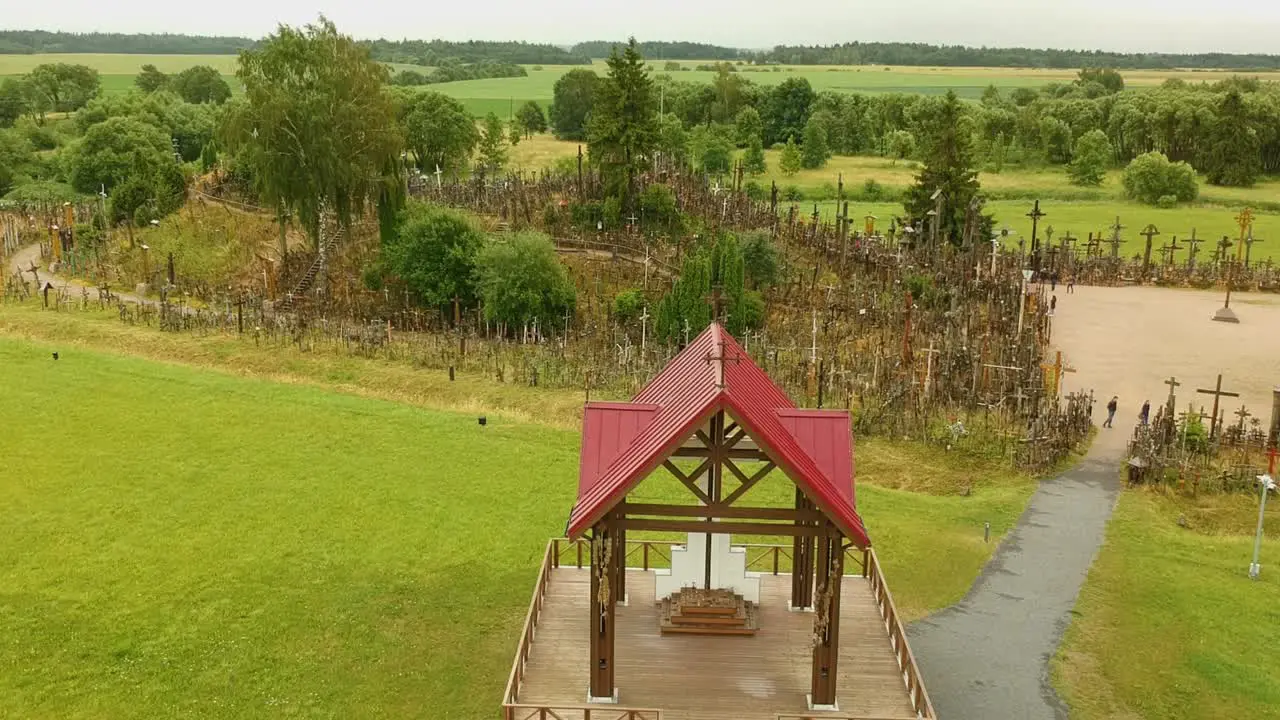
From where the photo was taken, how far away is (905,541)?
29.1 meters

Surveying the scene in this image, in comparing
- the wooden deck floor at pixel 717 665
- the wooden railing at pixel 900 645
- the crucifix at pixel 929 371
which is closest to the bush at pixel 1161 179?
the crucifix at pixel 929 371

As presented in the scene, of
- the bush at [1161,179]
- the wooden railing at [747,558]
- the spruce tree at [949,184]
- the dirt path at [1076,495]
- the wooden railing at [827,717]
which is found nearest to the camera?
the wooden railing at [827,717]

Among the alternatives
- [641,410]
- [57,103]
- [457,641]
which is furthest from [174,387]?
[57,103]

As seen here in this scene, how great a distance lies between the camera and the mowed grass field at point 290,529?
2158 centimetres

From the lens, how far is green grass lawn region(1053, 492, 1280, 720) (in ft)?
71.0

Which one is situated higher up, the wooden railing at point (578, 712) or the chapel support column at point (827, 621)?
the chapel support column at point (827, 621)

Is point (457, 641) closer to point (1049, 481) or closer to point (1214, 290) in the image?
point (1049, 481)

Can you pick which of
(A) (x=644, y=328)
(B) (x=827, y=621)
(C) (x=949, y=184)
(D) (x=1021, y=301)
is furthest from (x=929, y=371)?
(C) (x=949, y=184)

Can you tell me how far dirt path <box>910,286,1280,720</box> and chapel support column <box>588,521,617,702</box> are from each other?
278 inches

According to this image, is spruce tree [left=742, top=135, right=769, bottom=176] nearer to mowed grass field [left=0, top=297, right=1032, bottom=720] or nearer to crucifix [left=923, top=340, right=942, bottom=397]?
crucifix [left=923, top=340, right=942, bottom=397]

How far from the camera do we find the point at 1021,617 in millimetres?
25125

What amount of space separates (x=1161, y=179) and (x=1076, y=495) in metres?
73.6

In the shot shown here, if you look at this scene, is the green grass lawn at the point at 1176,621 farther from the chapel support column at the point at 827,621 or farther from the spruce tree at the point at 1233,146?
the spruce tree at the point at 1233,146

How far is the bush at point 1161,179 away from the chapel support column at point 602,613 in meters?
91.3
